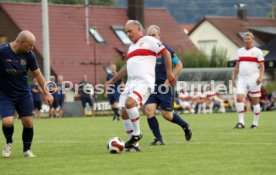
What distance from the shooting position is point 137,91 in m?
12.9

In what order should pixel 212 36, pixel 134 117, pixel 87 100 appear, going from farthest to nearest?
1. pixel 212 36
2. pixel 87 100
3. pixel 134 117

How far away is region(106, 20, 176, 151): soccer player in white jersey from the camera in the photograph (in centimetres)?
1291

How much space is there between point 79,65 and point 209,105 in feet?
53.8

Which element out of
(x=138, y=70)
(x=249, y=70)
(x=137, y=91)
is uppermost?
(x=138, y=70)

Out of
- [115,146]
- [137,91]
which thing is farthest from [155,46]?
[115,146]

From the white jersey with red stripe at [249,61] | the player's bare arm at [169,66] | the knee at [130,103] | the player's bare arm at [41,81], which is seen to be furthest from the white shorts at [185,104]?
the player's bare arm at [41,81]

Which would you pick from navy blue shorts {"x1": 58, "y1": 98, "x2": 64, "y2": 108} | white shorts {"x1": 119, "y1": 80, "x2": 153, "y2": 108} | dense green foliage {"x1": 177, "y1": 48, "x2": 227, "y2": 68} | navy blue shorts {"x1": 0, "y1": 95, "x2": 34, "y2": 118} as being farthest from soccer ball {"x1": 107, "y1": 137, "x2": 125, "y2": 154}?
dense green foliage {"x1": 177, "y1": 48, "x2": 227, "y2": 68}

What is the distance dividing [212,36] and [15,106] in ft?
202

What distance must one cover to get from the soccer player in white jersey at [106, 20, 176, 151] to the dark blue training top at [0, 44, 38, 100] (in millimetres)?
1624

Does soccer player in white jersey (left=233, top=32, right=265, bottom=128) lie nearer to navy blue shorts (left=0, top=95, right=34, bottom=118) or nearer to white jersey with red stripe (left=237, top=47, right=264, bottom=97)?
white jersey with red stripe (left=237, top=47, right=264, bottom=97)

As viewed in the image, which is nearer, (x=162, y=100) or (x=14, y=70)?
(x=14, y=70)

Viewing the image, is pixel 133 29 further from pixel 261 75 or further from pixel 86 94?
pixel 86 94

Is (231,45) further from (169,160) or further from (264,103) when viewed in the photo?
(169,160)

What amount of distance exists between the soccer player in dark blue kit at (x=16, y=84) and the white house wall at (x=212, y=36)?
5690 cm
